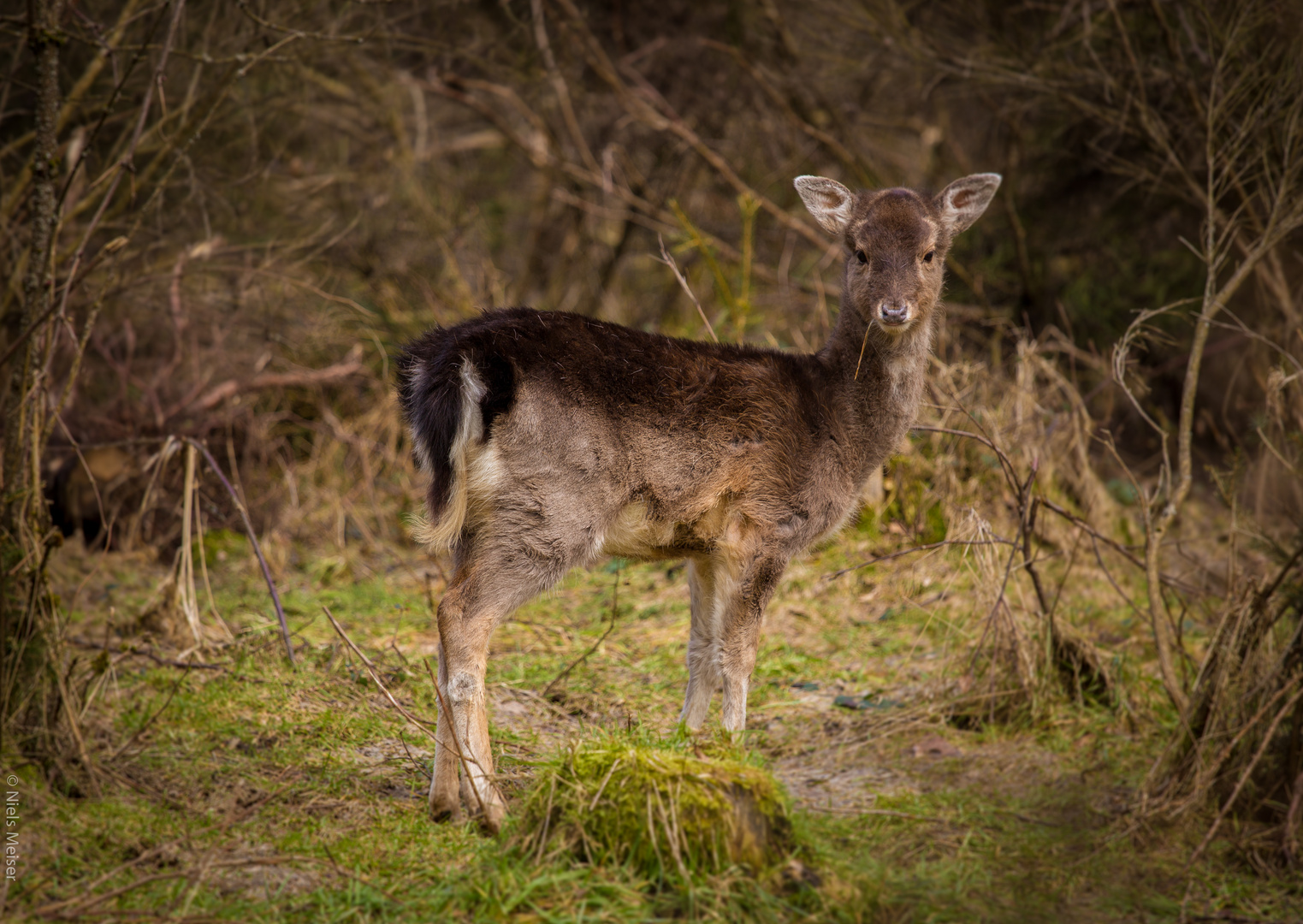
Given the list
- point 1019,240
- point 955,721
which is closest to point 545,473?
point 955,721

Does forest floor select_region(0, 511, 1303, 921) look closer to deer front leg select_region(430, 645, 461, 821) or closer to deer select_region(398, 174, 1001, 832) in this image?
deer front leg select_region(430, 645, 461, 821)

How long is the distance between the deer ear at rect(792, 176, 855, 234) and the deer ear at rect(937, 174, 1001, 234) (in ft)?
1.55

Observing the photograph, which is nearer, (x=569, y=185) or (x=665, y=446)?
(x=665, y=446)

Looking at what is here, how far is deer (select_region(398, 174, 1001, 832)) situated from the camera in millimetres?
4461

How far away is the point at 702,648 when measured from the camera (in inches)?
204

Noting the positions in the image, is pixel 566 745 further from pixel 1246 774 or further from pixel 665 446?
pixel 1246 774

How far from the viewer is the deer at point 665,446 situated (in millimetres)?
4461

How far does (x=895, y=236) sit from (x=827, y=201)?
0.58 meters

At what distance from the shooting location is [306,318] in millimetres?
9523

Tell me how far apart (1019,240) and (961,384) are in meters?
3.06

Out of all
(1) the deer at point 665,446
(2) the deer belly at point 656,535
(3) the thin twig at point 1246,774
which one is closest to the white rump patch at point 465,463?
(1) the deer at point 665,446

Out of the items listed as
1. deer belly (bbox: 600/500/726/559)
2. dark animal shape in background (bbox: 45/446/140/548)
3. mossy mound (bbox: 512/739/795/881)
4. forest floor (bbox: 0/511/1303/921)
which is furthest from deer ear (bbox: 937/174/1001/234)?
dark animal shape in background (bbox: 45/446/140/548)

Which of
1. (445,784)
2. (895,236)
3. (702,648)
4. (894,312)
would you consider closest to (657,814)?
(445,784)

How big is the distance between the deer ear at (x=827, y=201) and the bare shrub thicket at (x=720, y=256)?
57.8 inches
